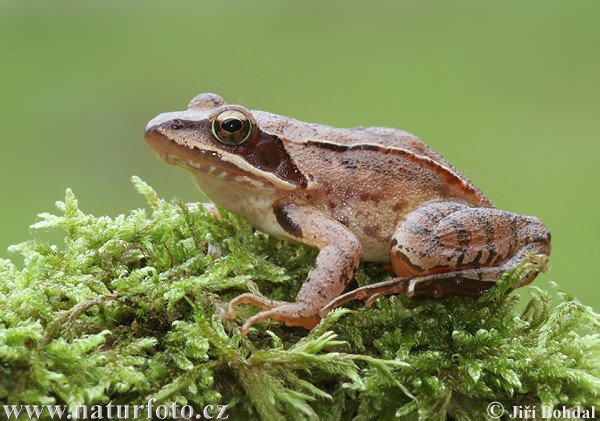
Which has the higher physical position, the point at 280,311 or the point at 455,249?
the point at 455,249

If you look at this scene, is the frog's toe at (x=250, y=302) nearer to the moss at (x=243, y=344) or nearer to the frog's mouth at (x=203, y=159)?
the moss at (x=243, y=344)

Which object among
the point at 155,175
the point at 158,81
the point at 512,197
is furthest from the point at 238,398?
the point at 158,81

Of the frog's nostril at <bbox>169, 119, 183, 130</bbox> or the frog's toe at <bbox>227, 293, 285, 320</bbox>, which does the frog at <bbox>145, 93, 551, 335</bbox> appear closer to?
the frog's nostril at <bbox>169, 119, 183, 130</bbox>

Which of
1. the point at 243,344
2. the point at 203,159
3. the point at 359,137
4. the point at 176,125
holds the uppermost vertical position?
the point at 359,137

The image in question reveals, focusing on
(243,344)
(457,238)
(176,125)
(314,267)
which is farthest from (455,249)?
(176,125)

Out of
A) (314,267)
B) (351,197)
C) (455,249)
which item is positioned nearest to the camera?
(314,267)

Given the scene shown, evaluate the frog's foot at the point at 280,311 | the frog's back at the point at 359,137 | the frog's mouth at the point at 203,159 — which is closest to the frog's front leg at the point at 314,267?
→ the frog's foot at the point at 280,311

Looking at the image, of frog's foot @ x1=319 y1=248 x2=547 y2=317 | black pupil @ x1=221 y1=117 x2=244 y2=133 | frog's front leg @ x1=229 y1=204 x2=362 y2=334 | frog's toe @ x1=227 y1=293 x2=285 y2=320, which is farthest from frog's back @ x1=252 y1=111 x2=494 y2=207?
frog's toe @ x1=227 y1=293 x2=285 y2=320

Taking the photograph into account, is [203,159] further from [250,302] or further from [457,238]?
[457,238]
